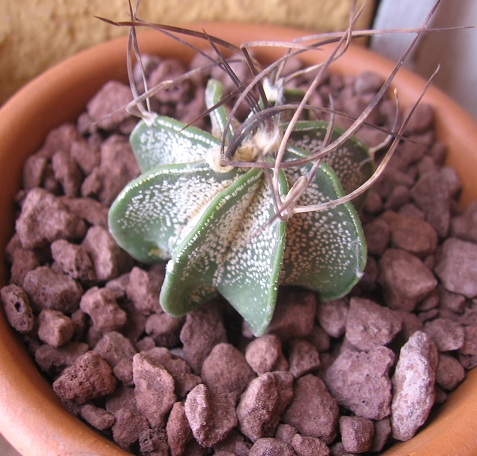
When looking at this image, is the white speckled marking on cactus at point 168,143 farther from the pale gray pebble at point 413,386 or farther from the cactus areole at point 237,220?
the pale gray pebble at point 413,386

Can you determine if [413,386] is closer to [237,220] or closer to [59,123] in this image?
[237,220]

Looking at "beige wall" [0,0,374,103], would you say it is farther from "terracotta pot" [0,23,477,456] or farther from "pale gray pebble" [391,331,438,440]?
"pale gray pebble" [391,331,438,440]

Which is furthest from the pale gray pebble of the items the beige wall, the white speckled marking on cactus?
the beige wall

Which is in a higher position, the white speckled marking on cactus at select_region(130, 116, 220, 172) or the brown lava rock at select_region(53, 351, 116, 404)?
the white speckled marking on cactus at select_region(130, 116, 220, 172)

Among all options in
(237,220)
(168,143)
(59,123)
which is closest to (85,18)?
(59,123)

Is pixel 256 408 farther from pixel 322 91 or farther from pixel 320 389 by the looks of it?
pixel 322 91

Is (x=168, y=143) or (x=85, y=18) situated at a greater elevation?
(x=85, y=18)
